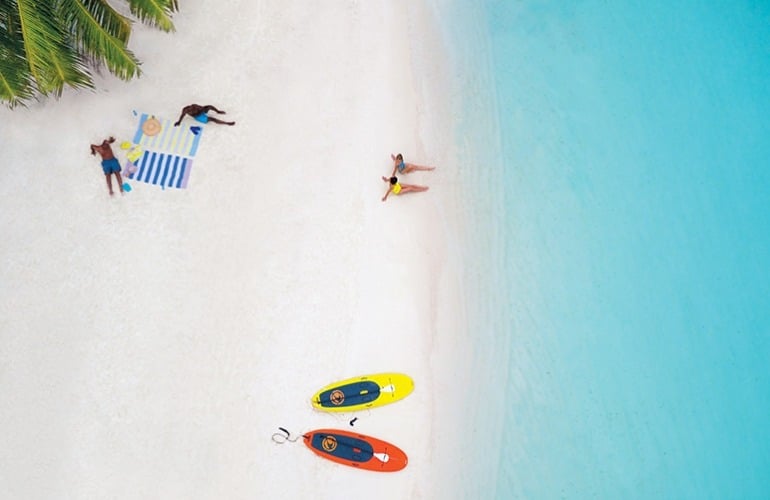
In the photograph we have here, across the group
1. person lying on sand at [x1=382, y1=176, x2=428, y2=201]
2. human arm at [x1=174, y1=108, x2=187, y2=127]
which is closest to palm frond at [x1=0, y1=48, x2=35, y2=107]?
human arm at [x1=174, y1=108, x2=187, y2=127]

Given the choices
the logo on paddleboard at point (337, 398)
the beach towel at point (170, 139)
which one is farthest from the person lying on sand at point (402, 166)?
the logo on paddleboard at point (337, 398)

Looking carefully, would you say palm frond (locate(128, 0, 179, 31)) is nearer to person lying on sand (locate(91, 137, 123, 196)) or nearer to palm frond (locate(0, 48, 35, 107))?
palm frond (locate(0, 48, 35, 107))

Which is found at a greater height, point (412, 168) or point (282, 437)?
point (412, 168)

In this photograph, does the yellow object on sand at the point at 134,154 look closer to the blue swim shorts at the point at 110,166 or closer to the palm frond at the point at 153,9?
the blue swim shorts at the point at 110,166

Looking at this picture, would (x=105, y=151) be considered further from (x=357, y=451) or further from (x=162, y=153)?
(x=357, y=451)

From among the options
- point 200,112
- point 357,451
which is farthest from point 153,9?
point 357,451

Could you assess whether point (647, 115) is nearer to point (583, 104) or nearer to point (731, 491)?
point (583, 104)

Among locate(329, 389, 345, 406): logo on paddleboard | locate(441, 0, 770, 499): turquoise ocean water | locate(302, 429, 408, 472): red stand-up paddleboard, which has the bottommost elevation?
locate(302, 429, 408, 472): red stand-up paddleboard
